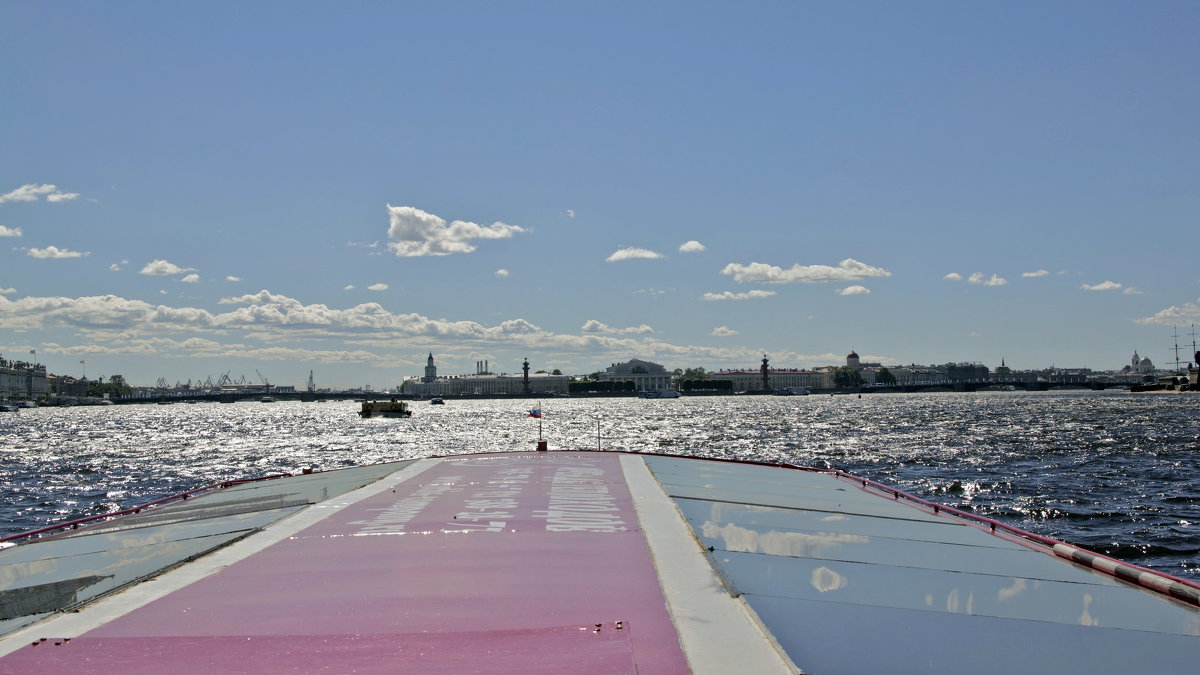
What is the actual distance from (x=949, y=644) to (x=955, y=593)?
2143 millimetres

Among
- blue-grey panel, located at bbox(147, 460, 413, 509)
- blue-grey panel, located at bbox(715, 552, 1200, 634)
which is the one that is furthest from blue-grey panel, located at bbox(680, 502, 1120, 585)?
blue-grey panel, located at bbox(147, 460, 413, 509)

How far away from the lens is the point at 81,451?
216 ft

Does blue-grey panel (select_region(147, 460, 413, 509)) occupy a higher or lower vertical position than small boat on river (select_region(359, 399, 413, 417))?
higher

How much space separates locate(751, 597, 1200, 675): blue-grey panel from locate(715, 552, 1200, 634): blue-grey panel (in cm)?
29

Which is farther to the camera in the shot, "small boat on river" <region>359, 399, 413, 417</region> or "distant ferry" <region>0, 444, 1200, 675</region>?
"small boat on river" <region>359, 399, 413, 417</region>

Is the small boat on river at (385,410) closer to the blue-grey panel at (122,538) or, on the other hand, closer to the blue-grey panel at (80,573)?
the blue-grey panel at (122,538)

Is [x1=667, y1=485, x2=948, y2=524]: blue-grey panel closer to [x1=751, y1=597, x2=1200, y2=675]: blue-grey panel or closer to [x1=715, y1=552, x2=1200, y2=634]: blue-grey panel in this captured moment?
[x1=715, y1=552, x2=1200, y2=634]: blue-grey panel

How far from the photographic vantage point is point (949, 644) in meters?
7.34

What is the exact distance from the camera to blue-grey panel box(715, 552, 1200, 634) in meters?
8.46

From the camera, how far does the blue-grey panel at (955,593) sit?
846 cm

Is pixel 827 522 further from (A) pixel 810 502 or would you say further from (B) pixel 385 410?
(B) pixel 385 410

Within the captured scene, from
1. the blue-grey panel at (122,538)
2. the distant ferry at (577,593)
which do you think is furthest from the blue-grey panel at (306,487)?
the distant ferry at (577,593)

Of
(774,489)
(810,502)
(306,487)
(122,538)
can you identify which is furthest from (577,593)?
(306,487)

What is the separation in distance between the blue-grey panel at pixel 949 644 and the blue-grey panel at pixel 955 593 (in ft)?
0.94
